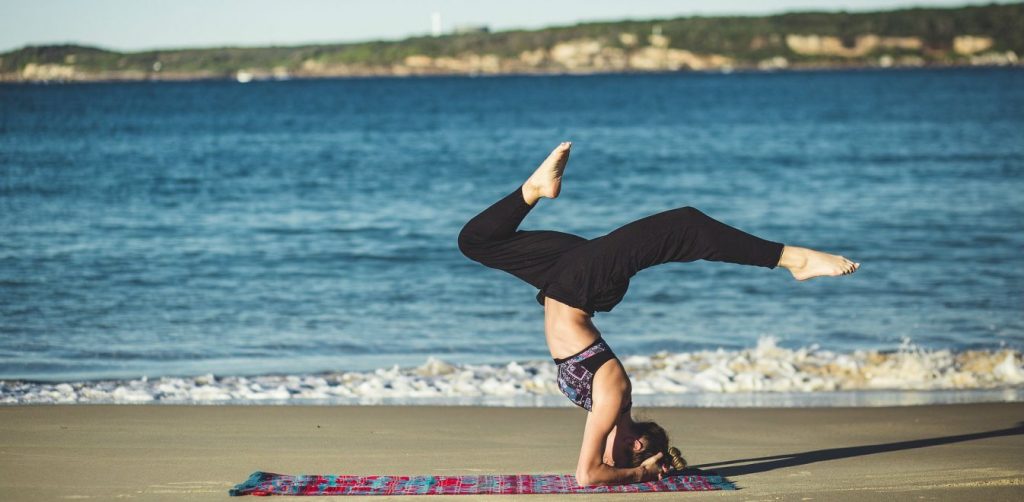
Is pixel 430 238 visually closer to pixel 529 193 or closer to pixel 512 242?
pixel 512 242


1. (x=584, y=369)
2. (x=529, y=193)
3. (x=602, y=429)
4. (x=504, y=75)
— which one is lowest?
(x=602, y=429)

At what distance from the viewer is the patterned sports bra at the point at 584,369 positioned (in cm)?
585

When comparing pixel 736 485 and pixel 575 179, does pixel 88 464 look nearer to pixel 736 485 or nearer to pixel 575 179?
pixel 736 485

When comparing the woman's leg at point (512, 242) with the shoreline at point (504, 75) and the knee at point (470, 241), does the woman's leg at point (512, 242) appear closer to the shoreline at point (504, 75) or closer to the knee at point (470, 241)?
the knee at point (470, 241)

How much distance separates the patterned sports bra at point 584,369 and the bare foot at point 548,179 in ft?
2.90

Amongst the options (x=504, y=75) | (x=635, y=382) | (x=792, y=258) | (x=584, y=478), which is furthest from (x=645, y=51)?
(x=792, y=258)

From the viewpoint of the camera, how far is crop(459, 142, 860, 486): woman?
5.41m

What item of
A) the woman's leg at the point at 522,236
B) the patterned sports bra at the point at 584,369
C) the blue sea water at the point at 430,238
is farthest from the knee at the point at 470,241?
the blue sea water at the point at 430,238

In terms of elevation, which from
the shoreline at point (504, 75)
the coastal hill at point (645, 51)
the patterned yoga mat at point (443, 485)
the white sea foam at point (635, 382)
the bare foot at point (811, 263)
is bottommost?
the white sea foam at point (635, 382)

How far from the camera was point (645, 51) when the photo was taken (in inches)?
6845

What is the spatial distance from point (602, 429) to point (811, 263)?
4.66 feet

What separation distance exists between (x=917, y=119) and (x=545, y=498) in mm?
59731

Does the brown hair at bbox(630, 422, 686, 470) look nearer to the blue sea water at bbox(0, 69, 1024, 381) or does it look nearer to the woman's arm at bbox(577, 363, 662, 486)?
the woman's arm at bbox(577, 363, 662, 486)

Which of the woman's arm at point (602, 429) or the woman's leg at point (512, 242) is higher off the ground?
the woman's leg at point (512, 242)
